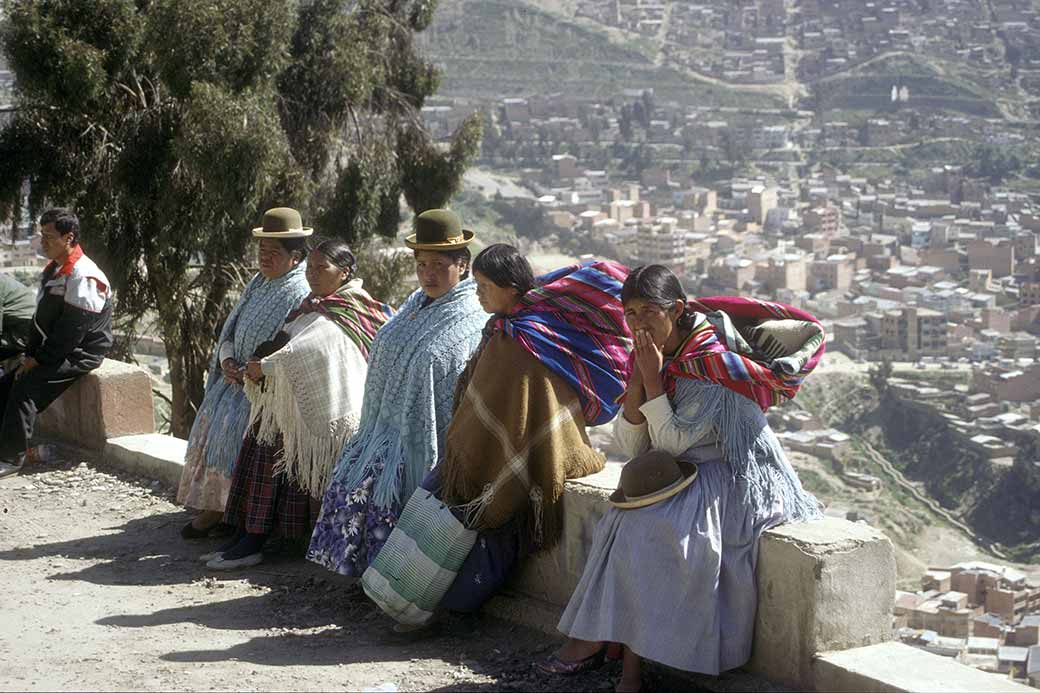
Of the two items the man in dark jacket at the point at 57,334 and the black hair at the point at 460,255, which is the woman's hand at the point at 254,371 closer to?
the black hair at the point at 460,255

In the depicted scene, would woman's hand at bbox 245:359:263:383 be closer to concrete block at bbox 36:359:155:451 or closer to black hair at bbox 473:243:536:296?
black hair at bbox 473:243:536:296

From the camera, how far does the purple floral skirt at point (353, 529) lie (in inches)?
169

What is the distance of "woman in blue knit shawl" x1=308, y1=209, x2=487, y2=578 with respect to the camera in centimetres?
432

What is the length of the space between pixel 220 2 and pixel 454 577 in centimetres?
1101

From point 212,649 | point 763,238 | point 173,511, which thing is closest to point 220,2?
point 173,511

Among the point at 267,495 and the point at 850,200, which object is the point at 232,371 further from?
the point at 850,200

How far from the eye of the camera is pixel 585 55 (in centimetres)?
9481

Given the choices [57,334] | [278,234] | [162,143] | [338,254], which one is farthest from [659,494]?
[162,143]

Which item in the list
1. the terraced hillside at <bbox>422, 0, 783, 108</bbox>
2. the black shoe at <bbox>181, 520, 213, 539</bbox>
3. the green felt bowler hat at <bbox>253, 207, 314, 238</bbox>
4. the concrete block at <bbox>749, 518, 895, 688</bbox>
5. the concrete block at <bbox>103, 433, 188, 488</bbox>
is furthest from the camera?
the terraced hillside at <bbox>422, 0, 783, 108</bbox>

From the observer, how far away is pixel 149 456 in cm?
638

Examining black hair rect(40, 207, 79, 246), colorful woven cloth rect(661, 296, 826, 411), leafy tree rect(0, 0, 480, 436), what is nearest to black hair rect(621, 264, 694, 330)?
colorful woven cloth rect(661, 296, 826, 411)

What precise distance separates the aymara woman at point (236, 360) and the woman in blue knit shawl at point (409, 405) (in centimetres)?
82

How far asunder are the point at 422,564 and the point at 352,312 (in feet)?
4.11

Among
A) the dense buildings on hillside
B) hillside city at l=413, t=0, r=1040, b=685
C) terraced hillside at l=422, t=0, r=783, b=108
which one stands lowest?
the dense buildings on hillside
